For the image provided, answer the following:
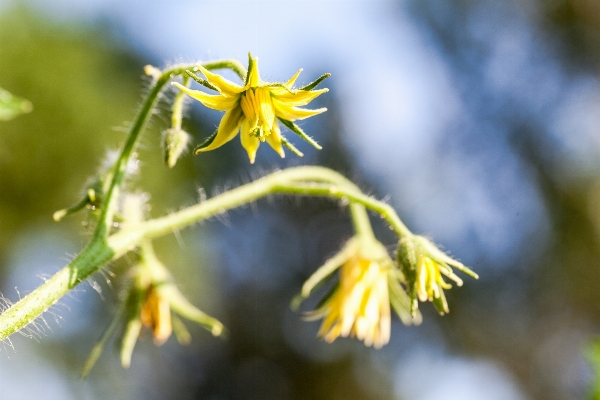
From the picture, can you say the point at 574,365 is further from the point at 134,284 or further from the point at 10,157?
the point at 10,157

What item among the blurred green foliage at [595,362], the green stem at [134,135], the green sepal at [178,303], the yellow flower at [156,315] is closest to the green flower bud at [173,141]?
the green stem at [134,135]

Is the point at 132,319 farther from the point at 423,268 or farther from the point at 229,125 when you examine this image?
the point at 423,268

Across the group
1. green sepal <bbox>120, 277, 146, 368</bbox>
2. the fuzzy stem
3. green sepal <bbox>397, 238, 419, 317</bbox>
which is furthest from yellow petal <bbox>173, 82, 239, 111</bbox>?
green sepal <bbox>120, 277, 146, 368</bbox>

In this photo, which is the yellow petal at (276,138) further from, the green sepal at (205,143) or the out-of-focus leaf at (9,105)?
the out-of-focus leaf at (9,105)

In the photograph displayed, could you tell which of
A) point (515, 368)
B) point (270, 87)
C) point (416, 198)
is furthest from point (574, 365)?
point (270, 87)

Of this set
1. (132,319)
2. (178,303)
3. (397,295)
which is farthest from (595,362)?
(132,319)

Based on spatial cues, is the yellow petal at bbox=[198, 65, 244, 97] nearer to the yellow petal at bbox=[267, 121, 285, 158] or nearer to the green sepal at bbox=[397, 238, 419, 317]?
the yellow petal at bbox=[267, 121, 285, 158]
